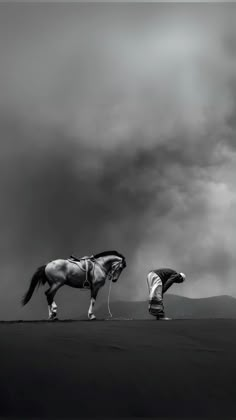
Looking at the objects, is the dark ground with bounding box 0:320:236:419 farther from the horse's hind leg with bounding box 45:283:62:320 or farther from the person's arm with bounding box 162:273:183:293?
the person's arm with bounding box 162:273:183:293

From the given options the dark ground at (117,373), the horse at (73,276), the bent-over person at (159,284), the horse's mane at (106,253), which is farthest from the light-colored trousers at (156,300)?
the dark ground at (117,373)

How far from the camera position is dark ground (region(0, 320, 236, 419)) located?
410 centimetres

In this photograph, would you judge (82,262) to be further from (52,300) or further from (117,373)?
(117,373)

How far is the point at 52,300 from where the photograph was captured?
7.36 metres

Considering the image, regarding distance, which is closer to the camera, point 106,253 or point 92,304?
point 92,304

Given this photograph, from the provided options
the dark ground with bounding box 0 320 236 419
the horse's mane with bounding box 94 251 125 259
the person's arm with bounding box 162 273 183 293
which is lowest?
the dark ground with bounding box 0 320 236 419

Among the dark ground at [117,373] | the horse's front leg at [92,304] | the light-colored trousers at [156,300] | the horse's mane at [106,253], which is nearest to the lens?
the dark ground at [117,373]

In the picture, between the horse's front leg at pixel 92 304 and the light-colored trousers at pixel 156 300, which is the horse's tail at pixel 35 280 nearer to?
the horse's front leg at pixel 92 304

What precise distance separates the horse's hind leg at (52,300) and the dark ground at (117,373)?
5.17 ft

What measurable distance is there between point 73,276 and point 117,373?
3.12 metres

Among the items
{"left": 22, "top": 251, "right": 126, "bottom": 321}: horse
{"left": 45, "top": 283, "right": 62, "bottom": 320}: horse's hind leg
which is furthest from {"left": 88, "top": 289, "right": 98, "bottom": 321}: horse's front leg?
{"left": 45, "top": 283, "right": 62, "bottom": 320}: horse's hind leg

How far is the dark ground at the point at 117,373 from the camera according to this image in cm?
410

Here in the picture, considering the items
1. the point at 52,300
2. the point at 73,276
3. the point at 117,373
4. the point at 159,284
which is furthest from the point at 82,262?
the point at 117,373

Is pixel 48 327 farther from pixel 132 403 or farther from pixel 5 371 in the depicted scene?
pixel 132 403
